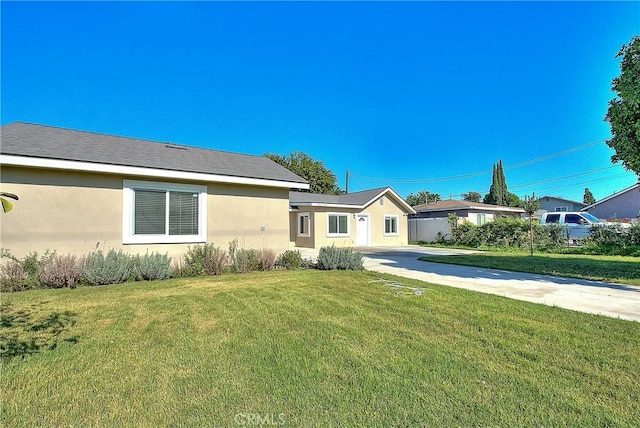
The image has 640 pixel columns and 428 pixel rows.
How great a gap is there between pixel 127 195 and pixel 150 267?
7.12ft

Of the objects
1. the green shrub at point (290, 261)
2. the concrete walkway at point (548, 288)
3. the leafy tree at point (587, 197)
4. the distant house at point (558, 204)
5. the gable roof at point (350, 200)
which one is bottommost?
the concrete walkway at point (548, 288)

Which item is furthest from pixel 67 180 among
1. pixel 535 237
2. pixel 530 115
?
pixel 530 115

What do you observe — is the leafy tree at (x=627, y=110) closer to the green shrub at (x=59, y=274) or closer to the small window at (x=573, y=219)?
the green shrub at (x=59, y=274)

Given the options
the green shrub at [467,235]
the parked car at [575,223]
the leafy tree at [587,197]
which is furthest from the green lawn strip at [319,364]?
the leafy tree at [587,197]

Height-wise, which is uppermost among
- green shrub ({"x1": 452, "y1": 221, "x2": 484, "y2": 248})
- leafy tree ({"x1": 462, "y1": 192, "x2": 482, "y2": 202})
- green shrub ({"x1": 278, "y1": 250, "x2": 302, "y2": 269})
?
leafy tree ({"x1": 462, "y1": 192, "x2": 482, "y2": 202})

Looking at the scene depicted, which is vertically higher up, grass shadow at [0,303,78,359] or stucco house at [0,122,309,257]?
stucco house at [0,122,309,257]

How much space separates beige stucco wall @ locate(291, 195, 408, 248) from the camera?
68.8ft

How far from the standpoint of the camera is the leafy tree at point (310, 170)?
41.2 meters

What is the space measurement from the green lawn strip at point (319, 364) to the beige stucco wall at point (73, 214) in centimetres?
274

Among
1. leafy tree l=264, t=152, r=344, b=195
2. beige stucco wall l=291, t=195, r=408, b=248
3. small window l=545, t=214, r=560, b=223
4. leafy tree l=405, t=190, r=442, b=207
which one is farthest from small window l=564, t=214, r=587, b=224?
leafy tree l=405, t=190, r=442, b=207

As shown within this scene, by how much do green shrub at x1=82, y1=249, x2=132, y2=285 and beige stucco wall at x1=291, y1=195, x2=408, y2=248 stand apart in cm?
1368

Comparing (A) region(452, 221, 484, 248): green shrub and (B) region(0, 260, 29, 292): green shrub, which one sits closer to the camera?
(B) region(0, 260, 29, 292): green shrub

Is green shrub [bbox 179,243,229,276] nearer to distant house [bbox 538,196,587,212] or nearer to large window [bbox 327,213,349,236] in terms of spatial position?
large window [bbox 327,213,349,236]

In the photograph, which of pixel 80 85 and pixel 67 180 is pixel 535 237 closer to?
pixel 67 180
